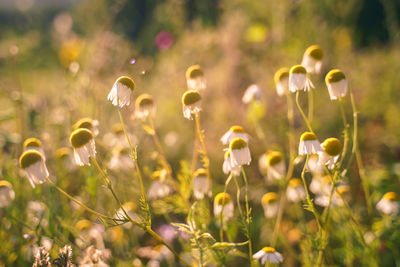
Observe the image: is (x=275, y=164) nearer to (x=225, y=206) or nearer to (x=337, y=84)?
(x=225, y=206)

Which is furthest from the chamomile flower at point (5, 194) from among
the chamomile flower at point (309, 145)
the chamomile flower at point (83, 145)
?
the chamomile flower at point (309, 145)

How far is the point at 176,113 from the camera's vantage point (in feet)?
14.7

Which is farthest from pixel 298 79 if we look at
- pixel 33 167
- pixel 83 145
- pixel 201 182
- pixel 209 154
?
pixel 209 154

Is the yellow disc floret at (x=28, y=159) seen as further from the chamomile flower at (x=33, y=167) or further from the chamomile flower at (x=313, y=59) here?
the chamomile flower at (x=313, y=59)

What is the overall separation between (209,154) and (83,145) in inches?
91.2

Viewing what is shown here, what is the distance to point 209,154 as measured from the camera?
135 inches

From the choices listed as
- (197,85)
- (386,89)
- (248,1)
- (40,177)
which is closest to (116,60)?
(197,85)

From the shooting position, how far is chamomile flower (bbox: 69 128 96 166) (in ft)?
3.86

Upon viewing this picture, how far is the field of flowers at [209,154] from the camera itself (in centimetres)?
131

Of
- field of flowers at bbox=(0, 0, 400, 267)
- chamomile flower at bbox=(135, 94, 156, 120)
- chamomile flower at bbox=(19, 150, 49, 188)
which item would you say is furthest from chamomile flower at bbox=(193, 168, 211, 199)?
chamomile flower at bbox=(19, 150, 49, 188)

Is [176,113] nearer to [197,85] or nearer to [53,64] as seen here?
[197,85]

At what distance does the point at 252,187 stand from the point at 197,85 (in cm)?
149

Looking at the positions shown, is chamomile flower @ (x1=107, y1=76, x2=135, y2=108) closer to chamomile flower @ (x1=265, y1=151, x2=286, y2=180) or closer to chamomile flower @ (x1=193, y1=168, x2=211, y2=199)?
chamomile flower @ (x1=193, y1=168, x2=211, y2=199)

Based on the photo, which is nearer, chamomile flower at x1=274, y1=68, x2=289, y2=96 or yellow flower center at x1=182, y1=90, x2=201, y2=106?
yellow flower center at x1=182, y1=90, x2=201, y2=106
